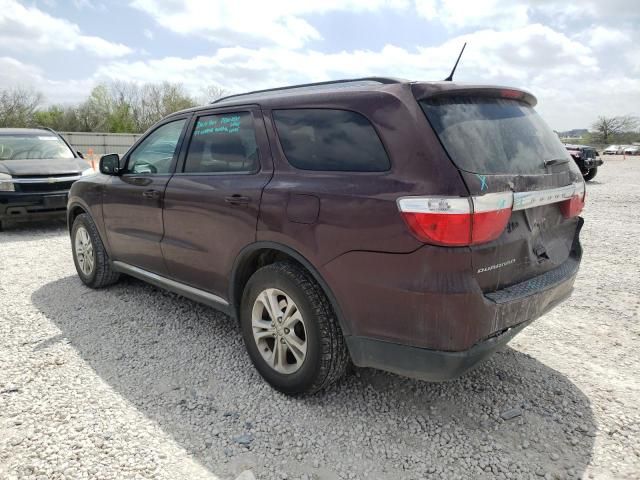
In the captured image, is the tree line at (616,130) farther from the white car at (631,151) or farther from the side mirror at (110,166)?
the side mirror at (110,166)

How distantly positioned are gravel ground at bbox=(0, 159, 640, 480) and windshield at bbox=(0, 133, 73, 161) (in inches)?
204

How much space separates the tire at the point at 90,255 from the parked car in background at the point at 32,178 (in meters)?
2.95

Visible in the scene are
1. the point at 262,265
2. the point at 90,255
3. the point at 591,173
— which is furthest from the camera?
the point at 591,173

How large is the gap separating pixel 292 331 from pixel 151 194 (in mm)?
1811

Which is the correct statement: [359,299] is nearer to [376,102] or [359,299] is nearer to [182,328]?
[376,102]

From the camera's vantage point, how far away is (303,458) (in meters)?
2.46

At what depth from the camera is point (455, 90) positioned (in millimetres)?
2527

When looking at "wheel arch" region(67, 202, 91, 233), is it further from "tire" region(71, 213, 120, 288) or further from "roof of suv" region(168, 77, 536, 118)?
"roof of suv" region(168, 77, 536, 118)

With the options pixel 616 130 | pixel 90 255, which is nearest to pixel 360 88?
pixel 90 255

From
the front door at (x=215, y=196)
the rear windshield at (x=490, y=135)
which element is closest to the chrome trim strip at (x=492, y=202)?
the rear windshield at (x=490, y=135)

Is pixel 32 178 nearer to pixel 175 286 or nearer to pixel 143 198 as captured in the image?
pixel 143 198

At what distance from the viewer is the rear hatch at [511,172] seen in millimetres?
2334

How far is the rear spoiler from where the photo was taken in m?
2.46

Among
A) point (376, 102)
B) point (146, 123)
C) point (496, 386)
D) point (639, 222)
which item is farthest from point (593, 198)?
point (146, 123)
